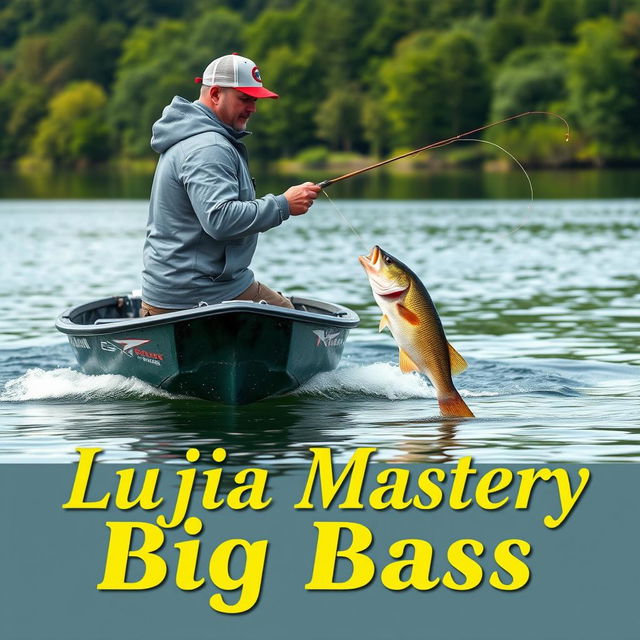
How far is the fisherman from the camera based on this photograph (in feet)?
32.7

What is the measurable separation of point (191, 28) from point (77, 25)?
17527 millimetres

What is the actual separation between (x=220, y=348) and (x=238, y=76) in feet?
6.09

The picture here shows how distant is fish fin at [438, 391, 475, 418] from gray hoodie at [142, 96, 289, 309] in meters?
1.56

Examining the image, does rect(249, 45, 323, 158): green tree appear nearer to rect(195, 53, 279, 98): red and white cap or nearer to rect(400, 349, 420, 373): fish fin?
rect(195, 53, 279, 98): red and white cap

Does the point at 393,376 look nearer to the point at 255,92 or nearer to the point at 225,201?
the point at 225,201

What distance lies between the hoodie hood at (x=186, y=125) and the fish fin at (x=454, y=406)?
2.19 metres

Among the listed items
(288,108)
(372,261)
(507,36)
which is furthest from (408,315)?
(507,36)

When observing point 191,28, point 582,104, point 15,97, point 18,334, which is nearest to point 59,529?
point 18,334

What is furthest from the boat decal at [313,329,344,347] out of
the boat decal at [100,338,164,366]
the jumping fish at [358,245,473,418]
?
the jumping fish at [358,245,473,418]

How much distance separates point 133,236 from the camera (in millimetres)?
35094

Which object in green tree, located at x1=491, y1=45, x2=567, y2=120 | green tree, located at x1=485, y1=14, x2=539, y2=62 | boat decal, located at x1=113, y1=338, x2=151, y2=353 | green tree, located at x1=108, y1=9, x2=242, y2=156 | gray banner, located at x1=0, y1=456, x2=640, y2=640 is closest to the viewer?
gray banner, located at x1=0, y1=456, x2=640, y2=640

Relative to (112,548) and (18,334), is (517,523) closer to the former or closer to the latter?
(112,548)

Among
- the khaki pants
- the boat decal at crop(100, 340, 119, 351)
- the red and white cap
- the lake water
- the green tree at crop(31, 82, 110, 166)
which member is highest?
the red and white cap

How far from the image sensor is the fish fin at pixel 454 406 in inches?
388
